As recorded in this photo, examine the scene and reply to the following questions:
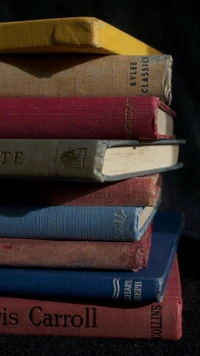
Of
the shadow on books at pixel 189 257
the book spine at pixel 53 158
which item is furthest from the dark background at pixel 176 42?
the book spine at pixel 53 158

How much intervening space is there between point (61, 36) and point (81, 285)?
33 centimetres

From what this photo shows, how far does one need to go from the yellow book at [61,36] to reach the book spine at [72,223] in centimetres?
21

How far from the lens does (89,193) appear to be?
88cm

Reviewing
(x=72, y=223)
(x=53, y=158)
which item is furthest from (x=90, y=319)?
(x=53, y=158)

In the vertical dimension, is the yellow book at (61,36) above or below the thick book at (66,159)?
above

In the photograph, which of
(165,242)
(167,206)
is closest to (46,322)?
(165,242)

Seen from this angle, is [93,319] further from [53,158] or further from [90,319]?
[53,158]

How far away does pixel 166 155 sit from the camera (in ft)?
3.49

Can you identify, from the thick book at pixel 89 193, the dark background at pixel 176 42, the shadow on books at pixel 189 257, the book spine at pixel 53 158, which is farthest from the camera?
the dark background at pixel 176 42

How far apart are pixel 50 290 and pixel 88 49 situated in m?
0.32

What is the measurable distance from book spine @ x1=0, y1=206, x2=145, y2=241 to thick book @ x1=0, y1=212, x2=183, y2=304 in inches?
1.9

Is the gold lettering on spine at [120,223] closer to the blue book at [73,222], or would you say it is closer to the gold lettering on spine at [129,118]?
the blue book at [73,222]

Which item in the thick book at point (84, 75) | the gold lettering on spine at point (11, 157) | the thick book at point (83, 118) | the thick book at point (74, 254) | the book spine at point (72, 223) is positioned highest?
the thick book at point (84, 75)

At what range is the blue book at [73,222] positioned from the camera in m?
0.85
